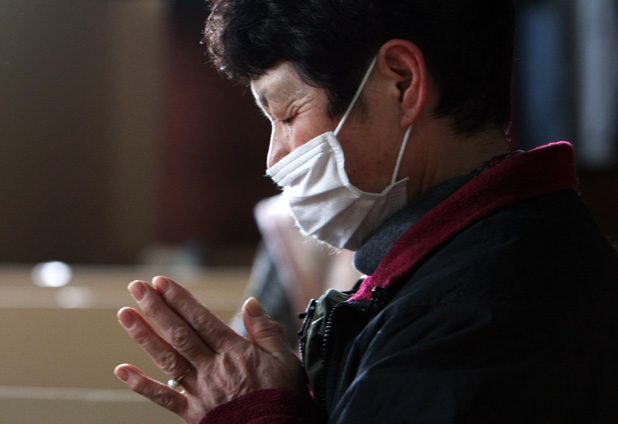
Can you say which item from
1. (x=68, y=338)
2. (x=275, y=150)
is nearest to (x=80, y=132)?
(x=68, y=338)

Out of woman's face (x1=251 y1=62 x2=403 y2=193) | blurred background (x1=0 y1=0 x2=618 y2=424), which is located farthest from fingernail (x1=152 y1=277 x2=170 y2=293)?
blurred background (x1=0 y1=0 x2=618 y2=424)

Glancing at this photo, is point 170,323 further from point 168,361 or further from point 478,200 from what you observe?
point 478,200

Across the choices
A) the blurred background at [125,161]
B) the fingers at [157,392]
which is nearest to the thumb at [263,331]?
the fingers at [157,392]

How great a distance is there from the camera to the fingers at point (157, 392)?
82 cm

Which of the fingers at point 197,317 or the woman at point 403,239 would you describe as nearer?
the woman at point 403,239

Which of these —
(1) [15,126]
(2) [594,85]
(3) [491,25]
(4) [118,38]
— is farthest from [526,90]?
(3) [491,25]

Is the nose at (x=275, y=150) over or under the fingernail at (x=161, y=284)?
over

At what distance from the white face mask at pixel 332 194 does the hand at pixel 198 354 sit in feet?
0.49

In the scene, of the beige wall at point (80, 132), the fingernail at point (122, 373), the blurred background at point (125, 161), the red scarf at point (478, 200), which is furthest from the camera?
the beige wall at point (80, 132)

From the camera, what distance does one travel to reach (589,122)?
2.57 meters

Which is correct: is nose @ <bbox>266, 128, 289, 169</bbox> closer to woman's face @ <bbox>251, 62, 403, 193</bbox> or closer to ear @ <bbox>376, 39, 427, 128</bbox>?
woman's face @ <bbox>251, 62, 403, 193</bbox>

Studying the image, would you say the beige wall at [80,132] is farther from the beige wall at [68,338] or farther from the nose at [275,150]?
the nose at [275,150]

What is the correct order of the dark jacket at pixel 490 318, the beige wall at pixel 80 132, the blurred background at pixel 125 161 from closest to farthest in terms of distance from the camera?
the dark jacket at pixel 490 318, the blurred background at pixel 125 161, the beige wall at pixel 80 132

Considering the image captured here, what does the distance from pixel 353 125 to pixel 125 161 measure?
2.38m
